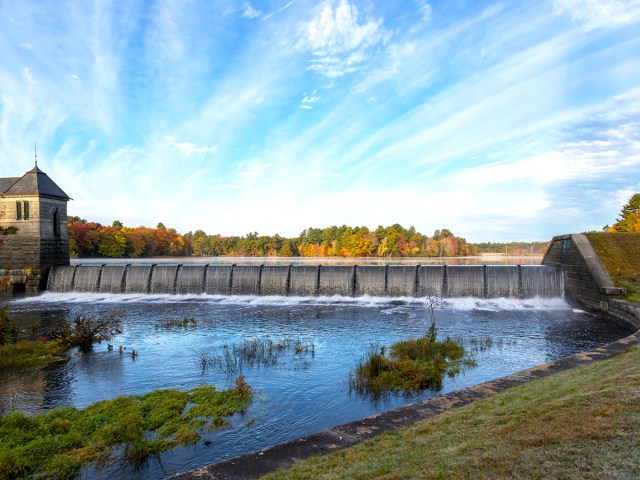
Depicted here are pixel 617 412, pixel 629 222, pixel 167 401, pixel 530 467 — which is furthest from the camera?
pixel 629 222

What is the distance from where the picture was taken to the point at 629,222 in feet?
159

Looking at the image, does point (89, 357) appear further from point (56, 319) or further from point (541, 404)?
point (541, 404)

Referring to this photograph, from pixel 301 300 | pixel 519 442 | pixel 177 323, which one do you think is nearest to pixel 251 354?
pixel 177 323

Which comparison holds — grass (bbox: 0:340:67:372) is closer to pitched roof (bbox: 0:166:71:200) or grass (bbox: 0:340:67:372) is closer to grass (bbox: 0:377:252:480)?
grass (bbox: 0:377:252:480)

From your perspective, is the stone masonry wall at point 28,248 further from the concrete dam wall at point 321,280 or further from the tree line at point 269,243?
the tree line at point 269,243

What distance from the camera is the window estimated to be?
113 ft

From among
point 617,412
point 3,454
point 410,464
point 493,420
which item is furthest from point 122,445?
point 617,412

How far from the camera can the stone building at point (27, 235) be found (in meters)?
33.7

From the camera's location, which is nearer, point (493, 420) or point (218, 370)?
point (493, 420)

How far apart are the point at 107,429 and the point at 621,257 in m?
26.2

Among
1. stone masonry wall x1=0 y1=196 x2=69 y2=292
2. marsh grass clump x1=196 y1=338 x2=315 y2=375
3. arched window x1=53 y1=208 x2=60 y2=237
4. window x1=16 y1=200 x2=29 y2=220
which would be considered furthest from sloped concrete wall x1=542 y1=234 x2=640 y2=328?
window x1=16 y1=200 x2=29 y2=220

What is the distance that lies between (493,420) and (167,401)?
7.04 meters

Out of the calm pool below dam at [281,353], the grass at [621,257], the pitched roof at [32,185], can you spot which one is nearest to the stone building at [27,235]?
the pitched roof at [32,185]

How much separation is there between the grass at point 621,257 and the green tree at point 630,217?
26252mm
